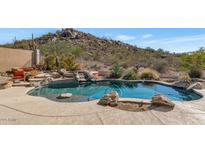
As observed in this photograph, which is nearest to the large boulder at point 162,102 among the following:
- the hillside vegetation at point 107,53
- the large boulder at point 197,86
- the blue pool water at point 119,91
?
the blue pool water at point 119,91

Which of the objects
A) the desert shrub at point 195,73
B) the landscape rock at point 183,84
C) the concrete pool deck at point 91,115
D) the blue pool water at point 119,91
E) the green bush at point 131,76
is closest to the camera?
the concrete pool deck at point 91,115

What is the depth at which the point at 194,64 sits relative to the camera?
14.1 meters

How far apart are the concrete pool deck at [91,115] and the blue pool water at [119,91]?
196 cm

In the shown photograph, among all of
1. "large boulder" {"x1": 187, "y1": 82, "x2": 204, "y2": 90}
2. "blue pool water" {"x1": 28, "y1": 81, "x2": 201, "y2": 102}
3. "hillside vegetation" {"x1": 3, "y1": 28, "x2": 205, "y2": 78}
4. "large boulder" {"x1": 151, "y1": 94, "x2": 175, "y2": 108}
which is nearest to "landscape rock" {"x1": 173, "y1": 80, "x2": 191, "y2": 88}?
"blue pool water" {"x1": 28, "y1": 81, "x2": 201, "y2": 102}

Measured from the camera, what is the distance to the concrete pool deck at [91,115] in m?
5.30

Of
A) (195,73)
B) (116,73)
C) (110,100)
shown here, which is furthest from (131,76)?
(110,100)

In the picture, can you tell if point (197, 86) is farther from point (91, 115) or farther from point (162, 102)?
point (91, 115)

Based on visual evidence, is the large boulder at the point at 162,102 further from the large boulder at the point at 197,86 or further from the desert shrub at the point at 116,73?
the desert shrub at the point at 116,73

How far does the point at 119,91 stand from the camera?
35.5 ft

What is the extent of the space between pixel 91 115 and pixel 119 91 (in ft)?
17.3

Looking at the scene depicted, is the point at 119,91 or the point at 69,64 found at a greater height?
the point at 69,64

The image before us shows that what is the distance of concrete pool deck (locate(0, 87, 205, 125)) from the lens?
530 centimetres
